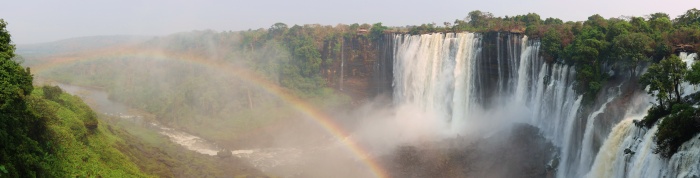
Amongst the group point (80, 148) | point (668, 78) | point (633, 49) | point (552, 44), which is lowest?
point (80, 148)

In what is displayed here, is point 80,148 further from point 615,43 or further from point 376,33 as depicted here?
point 376,33

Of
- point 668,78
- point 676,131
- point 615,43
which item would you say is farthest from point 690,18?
point 676,131

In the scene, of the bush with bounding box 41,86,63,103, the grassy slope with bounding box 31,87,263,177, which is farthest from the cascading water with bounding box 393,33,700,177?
the bush with bounding box 41,86,63,103

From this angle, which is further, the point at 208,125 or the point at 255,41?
the point at 255,41

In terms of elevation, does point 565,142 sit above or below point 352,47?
below

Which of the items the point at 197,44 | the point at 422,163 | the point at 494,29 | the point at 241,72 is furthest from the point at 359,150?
the point at 197,44

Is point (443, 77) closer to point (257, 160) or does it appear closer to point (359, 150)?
point (359, 150)

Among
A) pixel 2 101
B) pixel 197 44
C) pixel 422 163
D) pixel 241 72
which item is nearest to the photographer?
pixel 2 101

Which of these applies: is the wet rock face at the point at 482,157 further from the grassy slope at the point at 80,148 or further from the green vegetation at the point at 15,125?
the green vegetation at the point at 15,125
